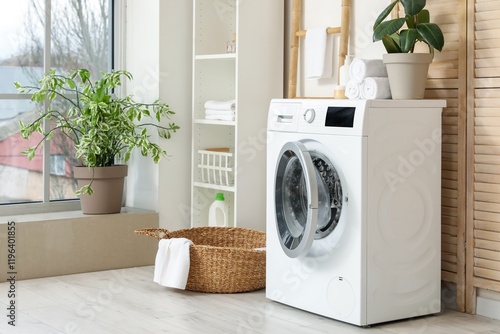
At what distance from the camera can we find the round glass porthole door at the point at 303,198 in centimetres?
306

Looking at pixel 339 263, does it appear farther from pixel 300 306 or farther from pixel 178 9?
pixel 178 9

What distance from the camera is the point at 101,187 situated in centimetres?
410

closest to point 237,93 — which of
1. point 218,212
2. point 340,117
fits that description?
point 218,212

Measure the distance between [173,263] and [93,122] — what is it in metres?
0.85

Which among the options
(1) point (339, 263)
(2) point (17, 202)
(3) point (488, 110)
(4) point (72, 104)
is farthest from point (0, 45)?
(3) point (488, 110)

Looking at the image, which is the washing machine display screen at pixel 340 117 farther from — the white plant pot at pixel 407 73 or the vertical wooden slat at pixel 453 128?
the vertical wooden slat at pixel 453 128

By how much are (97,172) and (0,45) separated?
82 centimetres

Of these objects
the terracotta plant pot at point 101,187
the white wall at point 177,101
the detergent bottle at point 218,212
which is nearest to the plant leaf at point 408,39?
the detergent bottle at point 218,212

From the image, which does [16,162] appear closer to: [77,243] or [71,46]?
[77,243]

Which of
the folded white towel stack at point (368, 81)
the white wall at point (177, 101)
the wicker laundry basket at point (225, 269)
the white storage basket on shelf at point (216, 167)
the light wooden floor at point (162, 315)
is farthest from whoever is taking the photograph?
the white wall at point (177, 101)

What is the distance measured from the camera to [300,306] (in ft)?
10.8

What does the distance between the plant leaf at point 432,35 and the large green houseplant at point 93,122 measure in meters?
1.49

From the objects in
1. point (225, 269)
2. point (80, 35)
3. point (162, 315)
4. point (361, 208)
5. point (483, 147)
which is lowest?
point (162, 315)

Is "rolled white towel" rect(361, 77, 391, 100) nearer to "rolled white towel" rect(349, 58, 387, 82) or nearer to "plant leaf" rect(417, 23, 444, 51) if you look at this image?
"rolled white towel" rect(349, 58, 387, 82)
